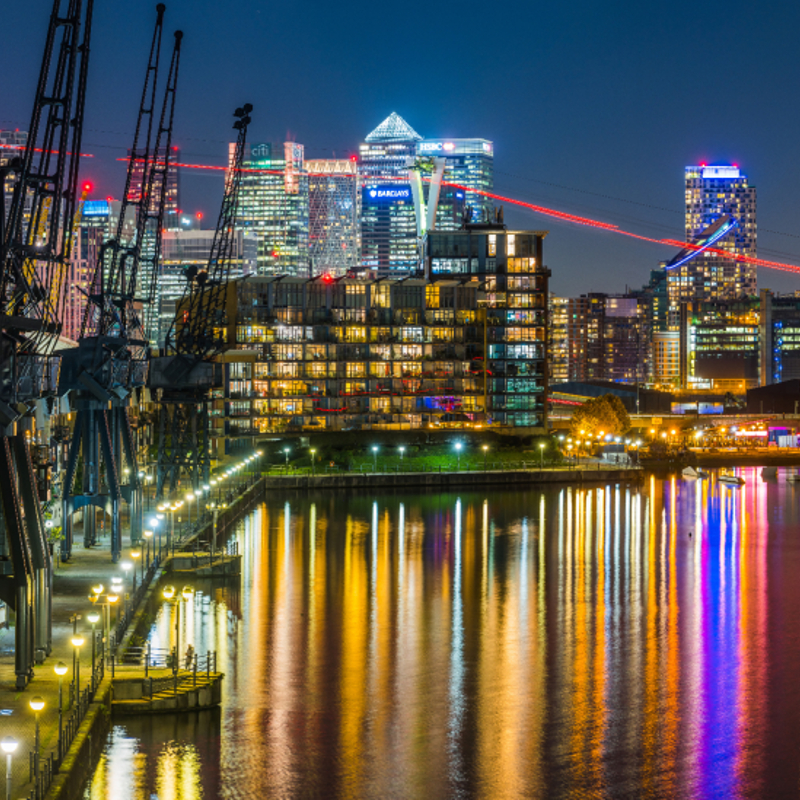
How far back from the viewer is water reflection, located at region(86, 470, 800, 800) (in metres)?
17.5

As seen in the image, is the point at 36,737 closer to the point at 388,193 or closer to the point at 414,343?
the point at 414,343

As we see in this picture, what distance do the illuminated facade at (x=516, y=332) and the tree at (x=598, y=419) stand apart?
13.3 ft

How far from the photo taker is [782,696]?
22078 millimetres

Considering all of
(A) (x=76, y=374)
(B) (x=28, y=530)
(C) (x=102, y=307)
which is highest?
(C) (x=102, y=307)

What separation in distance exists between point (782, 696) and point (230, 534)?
73.8ft

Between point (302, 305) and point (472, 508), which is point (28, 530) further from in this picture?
point (302, 305)

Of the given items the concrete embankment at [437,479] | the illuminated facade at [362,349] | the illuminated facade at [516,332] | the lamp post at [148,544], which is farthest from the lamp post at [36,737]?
the illuminated facade at [516,332]

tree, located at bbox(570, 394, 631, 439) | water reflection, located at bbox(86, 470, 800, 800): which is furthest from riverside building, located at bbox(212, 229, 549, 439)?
water reflection, located at bbox(86, 470, 800, 800)

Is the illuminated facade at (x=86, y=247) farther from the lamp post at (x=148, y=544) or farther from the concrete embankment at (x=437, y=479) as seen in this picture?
the lamp post at (x=148, y=544)

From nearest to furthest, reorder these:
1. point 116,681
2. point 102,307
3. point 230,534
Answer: point 116,681 < point 102,307 < point 230,534

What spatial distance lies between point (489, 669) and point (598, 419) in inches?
2108

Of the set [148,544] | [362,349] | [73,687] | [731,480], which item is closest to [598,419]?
[731,480]

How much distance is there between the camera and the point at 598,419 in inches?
2990

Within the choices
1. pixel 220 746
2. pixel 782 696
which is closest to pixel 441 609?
pixel 782 696
